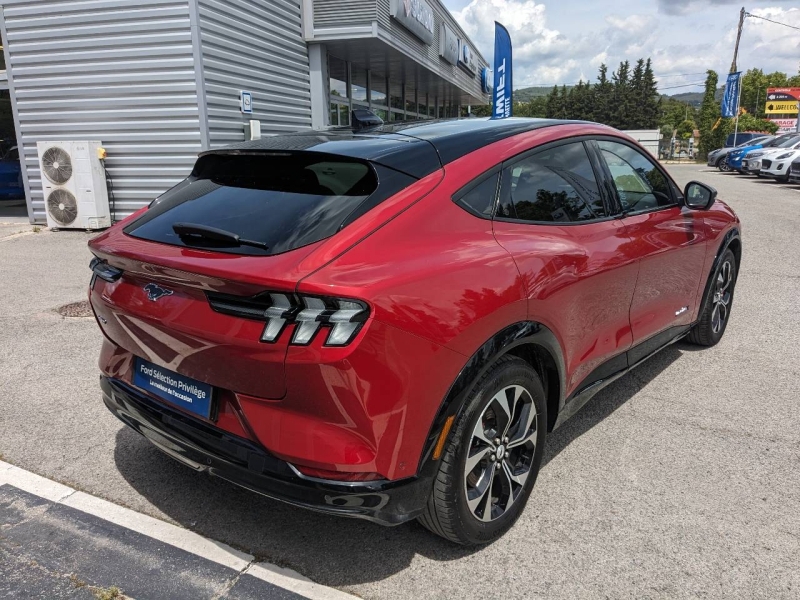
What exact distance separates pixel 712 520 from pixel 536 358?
102 cm

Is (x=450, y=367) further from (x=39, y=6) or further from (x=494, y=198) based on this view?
(x=39, y=6)

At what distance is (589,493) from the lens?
291 cm

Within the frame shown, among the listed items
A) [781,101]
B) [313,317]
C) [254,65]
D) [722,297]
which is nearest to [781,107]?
[781,101]

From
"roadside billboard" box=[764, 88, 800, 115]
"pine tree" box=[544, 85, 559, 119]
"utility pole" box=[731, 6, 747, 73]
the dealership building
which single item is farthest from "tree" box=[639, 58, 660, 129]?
the dealership building

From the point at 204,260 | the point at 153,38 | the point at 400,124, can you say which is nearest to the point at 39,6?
A: the point at 153,38

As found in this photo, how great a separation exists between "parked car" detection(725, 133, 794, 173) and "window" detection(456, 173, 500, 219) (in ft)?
91.5

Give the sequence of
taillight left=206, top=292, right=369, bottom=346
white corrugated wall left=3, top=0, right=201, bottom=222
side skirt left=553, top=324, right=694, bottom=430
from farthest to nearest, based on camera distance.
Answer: white corrugated wall left=3, top=0, right=201, bottom=222 < side skirt left=553, top=324, right=694, bottom=430 < taillight left=206, top=292, right=369, bottom=346

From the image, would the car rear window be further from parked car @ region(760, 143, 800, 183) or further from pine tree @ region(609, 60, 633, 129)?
pine tree @ region(609, 60, 633, 129)

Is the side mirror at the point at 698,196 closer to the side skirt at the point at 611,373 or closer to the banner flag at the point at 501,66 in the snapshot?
the side skirt at the point at 611,373

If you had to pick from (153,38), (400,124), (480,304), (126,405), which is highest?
(153,38)

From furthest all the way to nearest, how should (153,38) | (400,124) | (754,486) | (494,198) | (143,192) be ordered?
(143,192), (153,38), (400,124), (754,486), (494,198)

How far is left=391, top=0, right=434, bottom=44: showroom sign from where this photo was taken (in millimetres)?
13734

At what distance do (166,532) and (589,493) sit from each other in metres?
1.89

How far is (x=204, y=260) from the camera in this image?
2137mm
